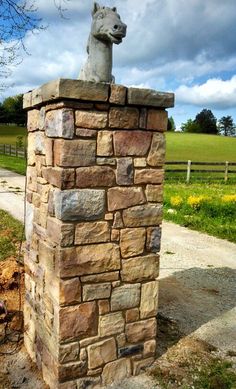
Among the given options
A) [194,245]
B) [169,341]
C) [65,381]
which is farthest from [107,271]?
[194,245]

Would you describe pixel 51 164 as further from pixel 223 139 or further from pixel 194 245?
pixel 223 139

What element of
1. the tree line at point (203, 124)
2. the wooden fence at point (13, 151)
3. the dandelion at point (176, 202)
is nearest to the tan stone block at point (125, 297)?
the dandelion at point (176, 202)

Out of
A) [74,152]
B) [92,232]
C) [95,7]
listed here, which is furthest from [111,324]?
[95,7]

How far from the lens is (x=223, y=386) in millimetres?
3775

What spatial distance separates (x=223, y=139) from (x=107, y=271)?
6303cm

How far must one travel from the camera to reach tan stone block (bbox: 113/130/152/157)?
3.51 metres

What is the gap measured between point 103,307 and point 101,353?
44 centimetres

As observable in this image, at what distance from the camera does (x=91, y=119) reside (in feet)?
11.0

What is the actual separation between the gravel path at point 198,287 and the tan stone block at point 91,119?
2.38m

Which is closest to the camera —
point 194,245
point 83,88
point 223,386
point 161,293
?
point 83,88

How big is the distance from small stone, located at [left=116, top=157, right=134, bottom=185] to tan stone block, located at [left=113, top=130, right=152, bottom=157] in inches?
2.3

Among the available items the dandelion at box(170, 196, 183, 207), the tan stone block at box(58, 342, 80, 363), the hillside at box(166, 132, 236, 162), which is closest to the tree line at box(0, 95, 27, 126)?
the hillside at box(166, 132, 236, 162)

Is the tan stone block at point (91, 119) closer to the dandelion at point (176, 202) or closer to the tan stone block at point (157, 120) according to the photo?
the tan stone block at point (157, 120)

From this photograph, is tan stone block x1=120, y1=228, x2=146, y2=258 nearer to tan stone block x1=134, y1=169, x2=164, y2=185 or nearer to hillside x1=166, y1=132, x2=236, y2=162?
tan stone block x1=134, y1=169, x2=164, y2=185
